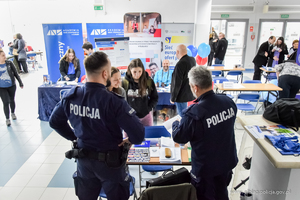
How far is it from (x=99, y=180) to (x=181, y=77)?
2694mm

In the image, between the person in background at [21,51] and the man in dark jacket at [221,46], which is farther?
the person in background at [21,51]

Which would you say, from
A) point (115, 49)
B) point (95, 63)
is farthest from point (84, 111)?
point (115, 49)

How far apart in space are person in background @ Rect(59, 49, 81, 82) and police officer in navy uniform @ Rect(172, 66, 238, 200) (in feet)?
14.2

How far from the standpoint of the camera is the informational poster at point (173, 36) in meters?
6.27

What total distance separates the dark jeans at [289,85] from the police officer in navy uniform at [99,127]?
185 inches

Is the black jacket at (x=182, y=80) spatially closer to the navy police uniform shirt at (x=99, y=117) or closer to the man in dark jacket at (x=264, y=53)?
the navy police uniform shirt at (x=99, y=117)

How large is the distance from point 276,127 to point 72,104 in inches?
73.4

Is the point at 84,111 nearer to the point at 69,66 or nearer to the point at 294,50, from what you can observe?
the point at 69,66

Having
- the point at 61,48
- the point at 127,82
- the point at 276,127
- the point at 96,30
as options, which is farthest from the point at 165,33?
the point at 276,127

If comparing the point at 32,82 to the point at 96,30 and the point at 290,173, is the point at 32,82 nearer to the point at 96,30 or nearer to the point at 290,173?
the point at 96,30

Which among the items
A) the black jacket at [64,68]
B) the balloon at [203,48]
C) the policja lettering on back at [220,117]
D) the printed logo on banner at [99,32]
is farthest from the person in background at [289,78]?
the black jacket at [64,68]

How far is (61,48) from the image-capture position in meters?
6.64

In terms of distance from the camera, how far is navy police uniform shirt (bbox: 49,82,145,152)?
1.75 meters

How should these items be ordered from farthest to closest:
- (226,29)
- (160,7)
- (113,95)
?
(226,29), (160,7), (113,95)
